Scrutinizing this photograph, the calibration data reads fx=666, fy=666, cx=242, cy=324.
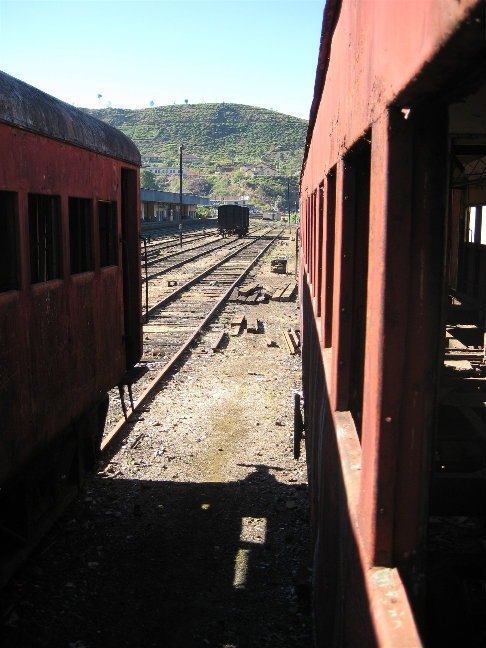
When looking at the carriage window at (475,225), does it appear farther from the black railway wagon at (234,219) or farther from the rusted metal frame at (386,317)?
the black railway wagon at (234,219)

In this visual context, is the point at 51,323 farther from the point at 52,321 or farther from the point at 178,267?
the point at 178,267

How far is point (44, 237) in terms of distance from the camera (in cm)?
473

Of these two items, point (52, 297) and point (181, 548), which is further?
point (181, 548)

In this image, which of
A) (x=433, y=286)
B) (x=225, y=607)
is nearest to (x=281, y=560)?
(x=225, y=607)

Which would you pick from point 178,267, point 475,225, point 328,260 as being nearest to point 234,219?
point 178,267

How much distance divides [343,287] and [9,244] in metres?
2.22

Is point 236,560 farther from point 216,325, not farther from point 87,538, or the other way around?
point 216,325

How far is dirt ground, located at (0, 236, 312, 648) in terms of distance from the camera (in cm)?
474

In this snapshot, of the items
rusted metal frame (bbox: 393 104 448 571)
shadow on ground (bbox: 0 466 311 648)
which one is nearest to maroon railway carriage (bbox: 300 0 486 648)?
rusted metal frame (bbox: 393 104 448 571)

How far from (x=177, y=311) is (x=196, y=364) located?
5788 mm

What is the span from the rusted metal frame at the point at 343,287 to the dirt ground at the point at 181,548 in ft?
7.90

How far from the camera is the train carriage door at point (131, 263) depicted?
281 inches

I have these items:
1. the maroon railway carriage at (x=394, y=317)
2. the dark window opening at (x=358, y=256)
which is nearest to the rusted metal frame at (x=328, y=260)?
the maroon railway carriage at (x=394, y=317)

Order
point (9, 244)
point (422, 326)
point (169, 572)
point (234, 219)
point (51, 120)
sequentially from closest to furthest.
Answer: point (422, 326), point (9, 244), point (51, 120), point (169, 572), point (234, 219)
